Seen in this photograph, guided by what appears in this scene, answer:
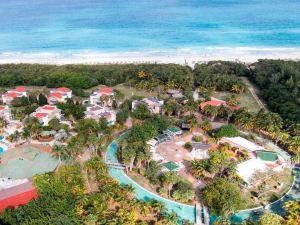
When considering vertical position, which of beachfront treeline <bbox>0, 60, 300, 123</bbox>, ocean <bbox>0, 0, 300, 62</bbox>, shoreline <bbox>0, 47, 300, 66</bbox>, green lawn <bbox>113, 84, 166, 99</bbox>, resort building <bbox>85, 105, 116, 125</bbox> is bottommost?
resort building <bbox>85, 105, 116, 125</bbox>

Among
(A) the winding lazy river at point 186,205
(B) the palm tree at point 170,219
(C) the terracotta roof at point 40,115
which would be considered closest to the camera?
(B) the palm tree at point 170,219

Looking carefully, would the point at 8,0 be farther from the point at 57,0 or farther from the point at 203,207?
the point at 203,207

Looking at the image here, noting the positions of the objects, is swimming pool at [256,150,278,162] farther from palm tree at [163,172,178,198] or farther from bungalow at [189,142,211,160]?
palm tree at [163,172,178,198]

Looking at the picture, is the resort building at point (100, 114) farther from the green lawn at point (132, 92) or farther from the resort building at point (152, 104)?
the green lawn at point (132, 92)

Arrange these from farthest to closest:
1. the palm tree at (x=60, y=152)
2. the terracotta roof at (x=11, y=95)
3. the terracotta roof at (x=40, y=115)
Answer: the terracotta roof at (x=11, y=95) → the terracotta roof at (x=40, y=115) → the palm tree at (x=60, y=152)

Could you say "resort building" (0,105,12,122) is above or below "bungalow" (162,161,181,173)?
above

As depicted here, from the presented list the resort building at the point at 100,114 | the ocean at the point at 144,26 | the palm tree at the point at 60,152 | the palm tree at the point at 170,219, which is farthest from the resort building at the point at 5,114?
the ocean at the point at 144,26

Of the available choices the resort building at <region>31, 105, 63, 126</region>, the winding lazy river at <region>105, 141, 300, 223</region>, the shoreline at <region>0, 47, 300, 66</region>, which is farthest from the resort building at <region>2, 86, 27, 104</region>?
the shoreline at <region>0, 47, 300, 66</region>

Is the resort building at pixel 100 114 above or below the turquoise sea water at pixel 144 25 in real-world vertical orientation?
below
